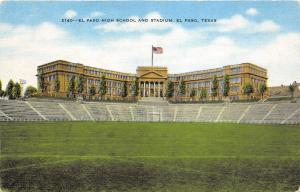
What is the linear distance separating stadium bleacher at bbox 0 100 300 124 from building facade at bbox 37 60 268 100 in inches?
410

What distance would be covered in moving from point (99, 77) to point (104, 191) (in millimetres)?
90678

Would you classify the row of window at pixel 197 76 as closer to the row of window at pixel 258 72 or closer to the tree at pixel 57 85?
the row of window at pixel 258 72

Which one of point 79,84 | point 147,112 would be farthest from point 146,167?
point 79,84

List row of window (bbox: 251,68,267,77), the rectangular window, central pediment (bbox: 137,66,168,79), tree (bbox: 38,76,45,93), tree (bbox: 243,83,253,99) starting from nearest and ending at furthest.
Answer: tree (bbox: 38,76,45,93) < tree (bbox: 243,83,253,99) < row of window (bbox: 251,68,267,77) < the rectangular window < central pediment (bbox: 137,66,168,79)

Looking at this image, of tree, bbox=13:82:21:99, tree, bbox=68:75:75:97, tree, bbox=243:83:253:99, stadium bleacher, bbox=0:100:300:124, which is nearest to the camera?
stadium bleacher, bbox=0:100:300:124

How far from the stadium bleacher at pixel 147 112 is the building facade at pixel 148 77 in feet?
→ 34.2

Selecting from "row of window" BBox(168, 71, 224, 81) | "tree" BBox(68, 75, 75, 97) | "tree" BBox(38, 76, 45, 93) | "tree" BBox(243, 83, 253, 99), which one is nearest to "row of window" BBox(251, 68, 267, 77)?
→ "tree" BBox(243, 83, 253, 99)

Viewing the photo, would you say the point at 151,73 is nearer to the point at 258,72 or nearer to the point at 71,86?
the point at 71,86

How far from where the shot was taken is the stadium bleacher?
201 ft

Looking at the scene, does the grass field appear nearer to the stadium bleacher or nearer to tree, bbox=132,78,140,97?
the stadium bleacher

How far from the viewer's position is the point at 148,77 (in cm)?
11475

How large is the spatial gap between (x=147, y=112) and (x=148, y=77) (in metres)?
32.5

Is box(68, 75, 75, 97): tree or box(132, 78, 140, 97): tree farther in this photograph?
box(132, 78, 140, 97): tree

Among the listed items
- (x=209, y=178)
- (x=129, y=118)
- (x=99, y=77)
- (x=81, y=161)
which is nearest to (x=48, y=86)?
(x=99, y=77)
